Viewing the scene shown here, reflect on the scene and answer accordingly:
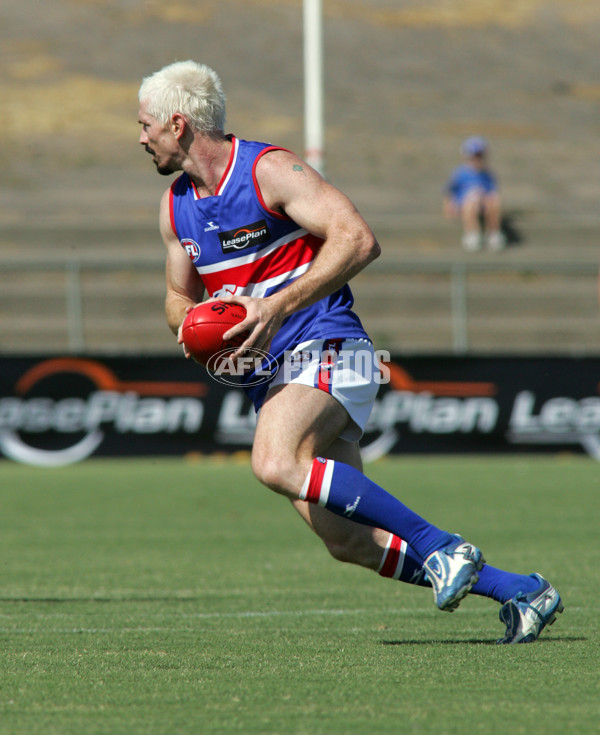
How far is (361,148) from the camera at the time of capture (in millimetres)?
30094

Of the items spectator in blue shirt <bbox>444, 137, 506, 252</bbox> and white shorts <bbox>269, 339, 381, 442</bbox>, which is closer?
white shorts <bbox>269, 339, 381, 442</bbox>

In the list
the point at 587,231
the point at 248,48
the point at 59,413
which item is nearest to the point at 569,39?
the point at 248,48

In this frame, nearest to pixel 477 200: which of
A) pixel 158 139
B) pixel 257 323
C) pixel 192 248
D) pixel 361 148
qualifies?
pixel 361 148

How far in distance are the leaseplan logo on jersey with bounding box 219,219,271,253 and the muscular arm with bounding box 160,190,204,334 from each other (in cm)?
27

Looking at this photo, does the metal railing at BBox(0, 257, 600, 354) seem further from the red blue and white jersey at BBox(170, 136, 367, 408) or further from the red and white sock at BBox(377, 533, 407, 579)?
the red and white sock at BBox(377, 533, 407, 579)

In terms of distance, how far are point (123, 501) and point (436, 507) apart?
9.04 feet

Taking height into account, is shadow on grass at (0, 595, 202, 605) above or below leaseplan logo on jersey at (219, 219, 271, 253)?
below

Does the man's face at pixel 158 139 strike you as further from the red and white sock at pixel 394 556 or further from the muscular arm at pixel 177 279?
the red and white sock at pixel 394 556

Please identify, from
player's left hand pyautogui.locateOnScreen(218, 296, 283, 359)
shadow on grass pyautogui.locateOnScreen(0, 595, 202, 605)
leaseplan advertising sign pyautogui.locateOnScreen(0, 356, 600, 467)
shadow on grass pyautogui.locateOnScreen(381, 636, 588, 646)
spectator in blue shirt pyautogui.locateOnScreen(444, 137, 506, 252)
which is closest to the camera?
player's left hand pyautogui.locateOnScreen(218, 296, 283, 359)

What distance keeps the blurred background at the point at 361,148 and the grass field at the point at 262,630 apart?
16.4ft

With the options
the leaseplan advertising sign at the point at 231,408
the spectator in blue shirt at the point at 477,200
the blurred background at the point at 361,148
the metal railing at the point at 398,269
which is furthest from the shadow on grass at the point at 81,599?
the spectator in blue shirt at the point at 477,200

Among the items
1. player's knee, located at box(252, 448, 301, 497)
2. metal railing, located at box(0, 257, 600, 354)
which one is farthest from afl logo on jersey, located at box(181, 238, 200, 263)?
metal railing, located at box(0, 257, 600, 354)

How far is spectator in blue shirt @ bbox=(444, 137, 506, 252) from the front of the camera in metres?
20.2

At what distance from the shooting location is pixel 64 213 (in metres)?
23.2
